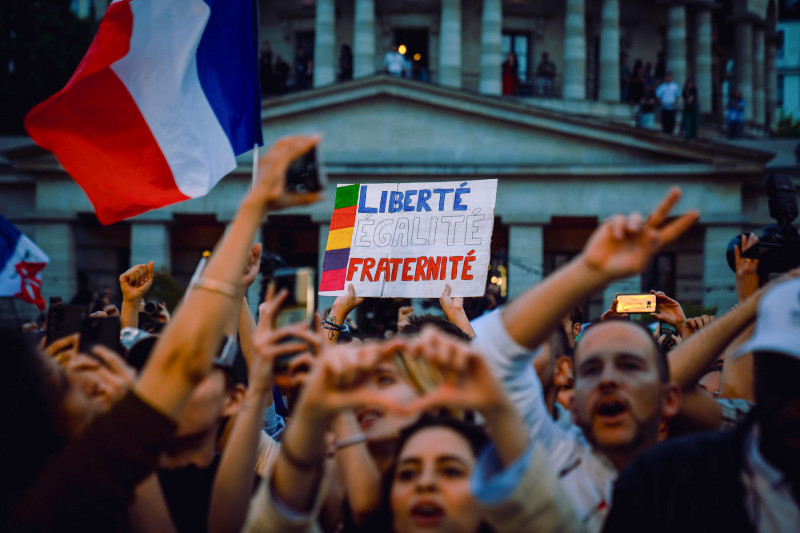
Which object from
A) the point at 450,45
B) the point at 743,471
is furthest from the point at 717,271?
the point at 743,471

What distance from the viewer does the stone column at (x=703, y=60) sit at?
38.2 meters

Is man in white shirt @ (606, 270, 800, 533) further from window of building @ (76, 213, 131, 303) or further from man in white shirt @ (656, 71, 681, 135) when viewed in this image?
man in white shirt @ (656, 71, 681, 135)

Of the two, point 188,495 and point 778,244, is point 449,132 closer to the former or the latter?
point 778,244

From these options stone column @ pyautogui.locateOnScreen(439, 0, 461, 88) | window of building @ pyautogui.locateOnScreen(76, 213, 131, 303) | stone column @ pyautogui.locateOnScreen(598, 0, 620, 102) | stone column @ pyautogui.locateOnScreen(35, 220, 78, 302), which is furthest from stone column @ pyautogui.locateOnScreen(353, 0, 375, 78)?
stone column @ pyautogui.locateOnScreen(35, 220, 78, 302)

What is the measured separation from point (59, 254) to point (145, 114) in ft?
69.8

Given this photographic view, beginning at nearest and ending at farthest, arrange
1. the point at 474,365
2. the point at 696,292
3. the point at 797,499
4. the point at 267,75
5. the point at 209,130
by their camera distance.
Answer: the point at 474,365, the point at 797,499, the point at 209,130, the point at 696,292, the point at 267,75

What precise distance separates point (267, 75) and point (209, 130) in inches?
1038

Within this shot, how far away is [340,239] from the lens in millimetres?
6664

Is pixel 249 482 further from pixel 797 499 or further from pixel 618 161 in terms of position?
pixel 618 161

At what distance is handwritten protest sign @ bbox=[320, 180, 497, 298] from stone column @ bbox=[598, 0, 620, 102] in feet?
101

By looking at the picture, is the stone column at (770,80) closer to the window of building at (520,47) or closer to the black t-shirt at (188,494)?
the window of building at (520,47)

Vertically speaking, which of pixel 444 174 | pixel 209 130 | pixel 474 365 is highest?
pixel 444 174

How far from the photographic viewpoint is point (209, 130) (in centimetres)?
585

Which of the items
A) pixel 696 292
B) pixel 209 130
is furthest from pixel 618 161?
pixel 209 130
